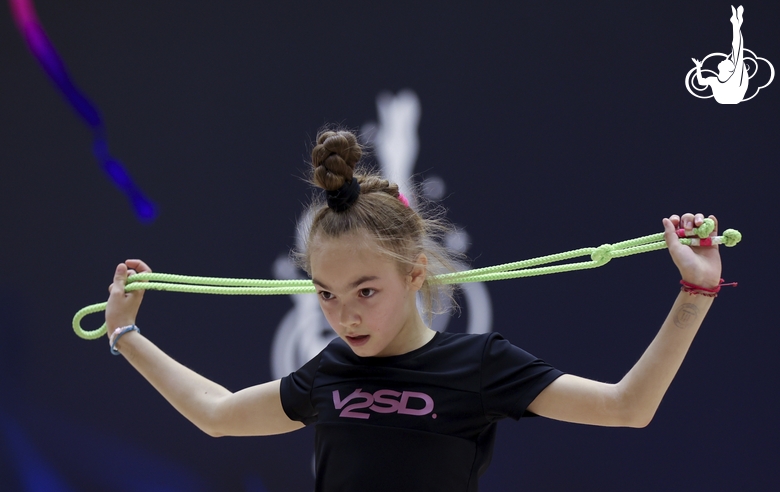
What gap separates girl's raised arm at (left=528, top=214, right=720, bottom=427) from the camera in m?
0.89

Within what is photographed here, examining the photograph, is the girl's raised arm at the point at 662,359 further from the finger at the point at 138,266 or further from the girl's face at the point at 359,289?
the finger at the point at 138,266

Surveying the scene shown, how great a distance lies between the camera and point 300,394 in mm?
1130

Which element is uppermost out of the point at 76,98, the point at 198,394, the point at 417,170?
the point at 76,98

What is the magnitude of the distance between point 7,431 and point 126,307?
118cm

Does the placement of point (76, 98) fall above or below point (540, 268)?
above

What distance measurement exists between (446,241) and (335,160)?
0.94m

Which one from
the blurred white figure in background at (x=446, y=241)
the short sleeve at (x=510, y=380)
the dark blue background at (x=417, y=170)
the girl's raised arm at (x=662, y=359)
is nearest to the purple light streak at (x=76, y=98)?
the dark blue background at (x=417, y=170)

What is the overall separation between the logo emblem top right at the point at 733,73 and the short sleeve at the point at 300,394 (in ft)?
4.12

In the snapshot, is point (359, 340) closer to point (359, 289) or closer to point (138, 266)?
point (359, 289)

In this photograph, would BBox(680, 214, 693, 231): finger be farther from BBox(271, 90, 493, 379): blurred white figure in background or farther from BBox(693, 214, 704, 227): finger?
BBox(271, 90, 493, 379): blurred white figure in background

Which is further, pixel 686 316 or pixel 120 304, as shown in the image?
pixel 120 304

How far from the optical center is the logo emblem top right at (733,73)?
1.88 m

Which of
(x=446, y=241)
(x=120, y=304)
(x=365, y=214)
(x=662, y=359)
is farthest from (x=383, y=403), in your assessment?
(x=446, y=241)

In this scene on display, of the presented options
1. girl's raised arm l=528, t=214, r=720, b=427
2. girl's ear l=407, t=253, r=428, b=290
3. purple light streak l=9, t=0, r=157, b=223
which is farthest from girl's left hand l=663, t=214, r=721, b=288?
purple light streak l=9, t=0, r=157, b=223
